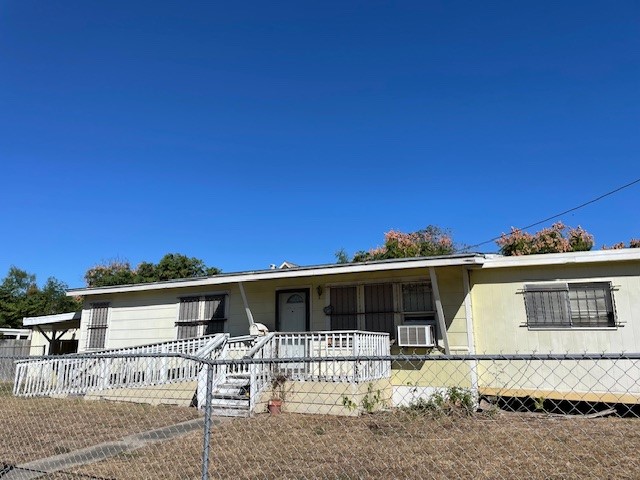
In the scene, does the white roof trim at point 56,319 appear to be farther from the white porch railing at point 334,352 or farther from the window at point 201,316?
the white porch railing at point 334,352

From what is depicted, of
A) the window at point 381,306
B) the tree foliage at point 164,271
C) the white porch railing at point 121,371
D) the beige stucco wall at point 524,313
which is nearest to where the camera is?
the beige stucco wall at point 524,313

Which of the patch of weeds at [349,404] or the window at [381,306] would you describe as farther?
the window at [381,306]

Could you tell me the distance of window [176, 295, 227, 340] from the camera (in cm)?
1266

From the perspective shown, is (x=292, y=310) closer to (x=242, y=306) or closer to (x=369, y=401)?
(x=242, y=306)

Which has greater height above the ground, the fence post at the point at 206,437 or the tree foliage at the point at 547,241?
the tree foliage at the point at 547,241

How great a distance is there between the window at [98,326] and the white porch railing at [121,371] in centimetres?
182

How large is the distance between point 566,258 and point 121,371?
34.2 ft

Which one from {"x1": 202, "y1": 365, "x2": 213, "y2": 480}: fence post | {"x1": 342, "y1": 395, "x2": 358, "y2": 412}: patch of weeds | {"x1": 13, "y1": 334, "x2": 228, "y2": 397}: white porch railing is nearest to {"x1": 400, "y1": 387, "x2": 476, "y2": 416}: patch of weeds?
{"x1": 342, "y1": 395, "x2": 358, "y2": 412}: patch of weeds

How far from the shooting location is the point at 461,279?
10094mm

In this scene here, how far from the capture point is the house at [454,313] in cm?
900

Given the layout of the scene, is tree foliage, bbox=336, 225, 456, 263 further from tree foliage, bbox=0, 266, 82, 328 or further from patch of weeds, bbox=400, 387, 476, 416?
tree foliage, bbox=0, 266, 82, 328

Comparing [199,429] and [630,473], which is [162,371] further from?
[630,473]

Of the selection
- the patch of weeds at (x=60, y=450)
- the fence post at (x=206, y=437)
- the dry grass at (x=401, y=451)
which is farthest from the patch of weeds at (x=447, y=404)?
the fence post at (x=206, y=437)

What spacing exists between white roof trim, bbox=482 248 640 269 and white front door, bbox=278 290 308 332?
454 cm
